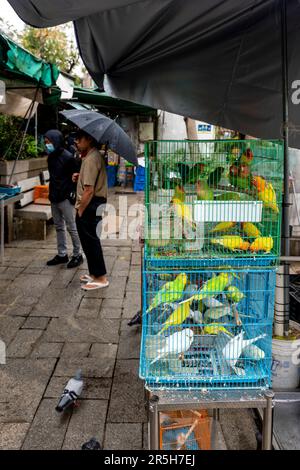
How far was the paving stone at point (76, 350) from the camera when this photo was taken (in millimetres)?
3672

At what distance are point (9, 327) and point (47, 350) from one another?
623 mm

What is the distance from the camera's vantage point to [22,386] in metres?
A: 3.20

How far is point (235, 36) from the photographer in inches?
127

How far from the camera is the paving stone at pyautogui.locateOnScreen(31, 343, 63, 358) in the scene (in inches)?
144

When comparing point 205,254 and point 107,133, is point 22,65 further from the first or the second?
point 205,254

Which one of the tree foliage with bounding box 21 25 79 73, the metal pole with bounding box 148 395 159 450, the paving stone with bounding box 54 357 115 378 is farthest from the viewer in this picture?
the tree foliage with bounding box 21 25 79 73

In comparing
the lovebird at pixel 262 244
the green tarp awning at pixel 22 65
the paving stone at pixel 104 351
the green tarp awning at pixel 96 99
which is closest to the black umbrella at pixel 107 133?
the green tarp awning at pixel 22 65

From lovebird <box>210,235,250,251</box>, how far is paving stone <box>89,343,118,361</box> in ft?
5.88

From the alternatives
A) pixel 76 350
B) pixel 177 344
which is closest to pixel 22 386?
pixel 76 350

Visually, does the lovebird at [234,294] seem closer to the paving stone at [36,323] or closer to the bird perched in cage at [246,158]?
→ the bird perched in cage at [246,158]

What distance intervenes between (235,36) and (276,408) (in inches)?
106

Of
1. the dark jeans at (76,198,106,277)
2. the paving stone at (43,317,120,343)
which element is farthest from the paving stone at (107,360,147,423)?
the dark jeans at (76,198,106,277)

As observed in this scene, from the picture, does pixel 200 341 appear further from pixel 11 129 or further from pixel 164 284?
pixel 11 129

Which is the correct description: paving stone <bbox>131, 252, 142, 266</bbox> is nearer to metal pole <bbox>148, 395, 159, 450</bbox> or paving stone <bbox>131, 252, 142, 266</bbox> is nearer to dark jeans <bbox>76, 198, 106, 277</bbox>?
dark jeans <bbox>76, 198, 106, 277</bbox>
